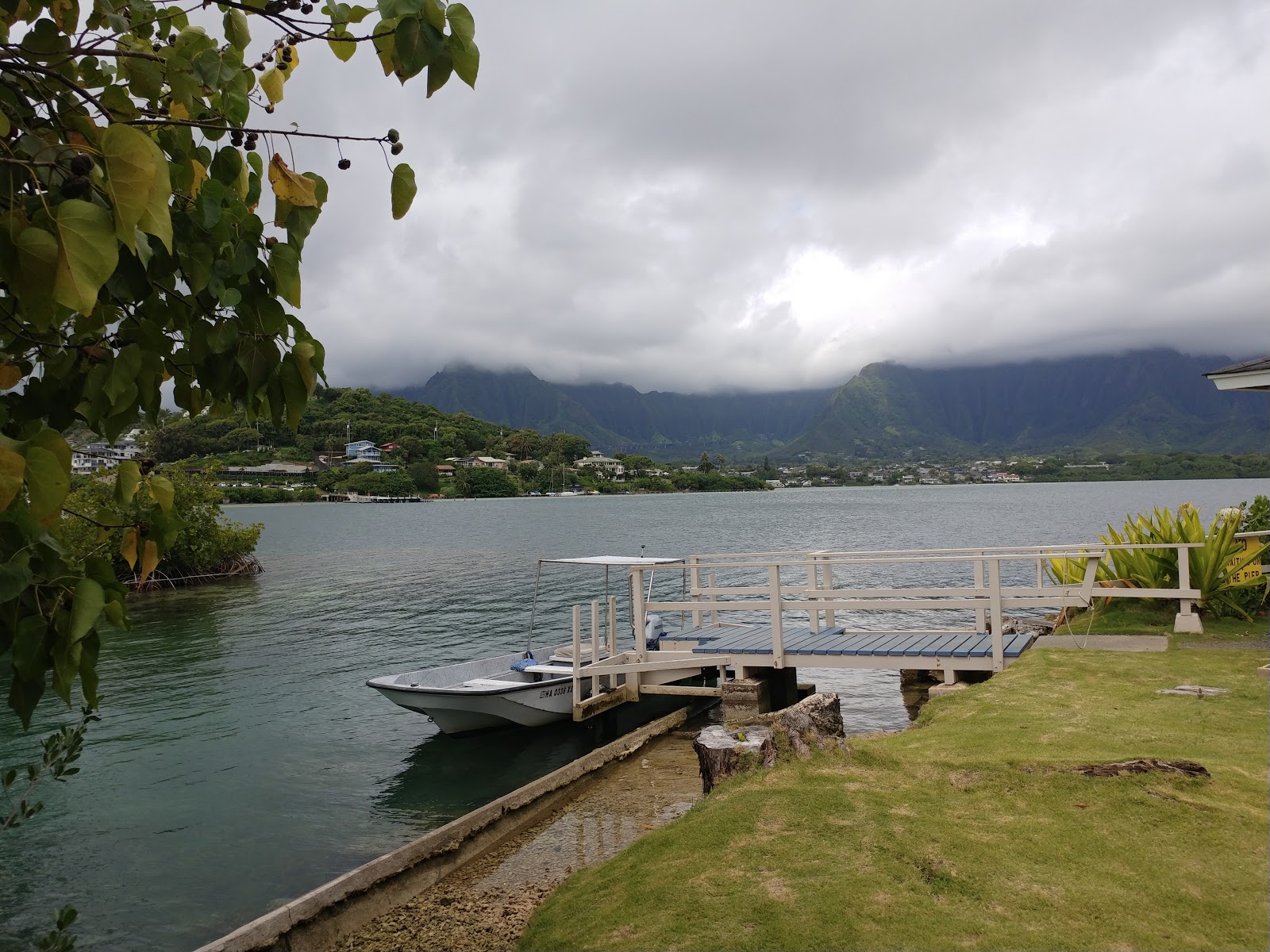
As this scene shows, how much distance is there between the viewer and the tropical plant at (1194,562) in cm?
1372

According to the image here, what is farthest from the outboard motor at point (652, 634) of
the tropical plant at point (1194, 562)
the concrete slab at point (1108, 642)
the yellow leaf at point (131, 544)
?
the yellow leaf at point (131, 544)

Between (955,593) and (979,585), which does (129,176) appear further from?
(979,585)

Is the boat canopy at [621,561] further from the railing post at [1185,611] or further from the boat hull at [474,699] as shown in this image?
the railing post at [1185,611]

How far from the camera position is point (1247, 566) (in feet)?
44.9

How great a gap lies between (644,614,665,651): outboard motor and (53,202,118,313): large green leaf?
14106 mm

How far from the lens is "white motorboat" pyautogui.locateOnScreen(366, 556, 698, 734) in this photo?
46.8 feet

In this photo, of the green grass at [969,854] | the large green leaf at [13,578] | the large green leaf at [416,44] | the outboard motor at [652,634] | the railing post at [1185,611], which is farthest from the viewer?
the outboard motor at [652,634]

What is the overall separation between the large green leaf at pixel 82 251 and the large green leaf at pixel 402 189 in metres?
0.81

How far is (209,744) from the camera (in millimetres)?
16281

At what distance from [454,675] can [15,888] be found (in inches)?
284

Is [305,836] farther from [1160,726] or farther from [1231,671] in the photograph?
[1231,671]

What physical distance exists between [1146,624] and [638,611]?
8.52 meters

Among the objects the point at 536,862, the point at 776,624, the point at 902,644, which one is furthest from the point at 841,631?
the point at 536,862

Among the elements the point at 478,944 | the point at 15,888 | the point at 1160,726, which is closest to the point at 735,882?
the point at 478,944
